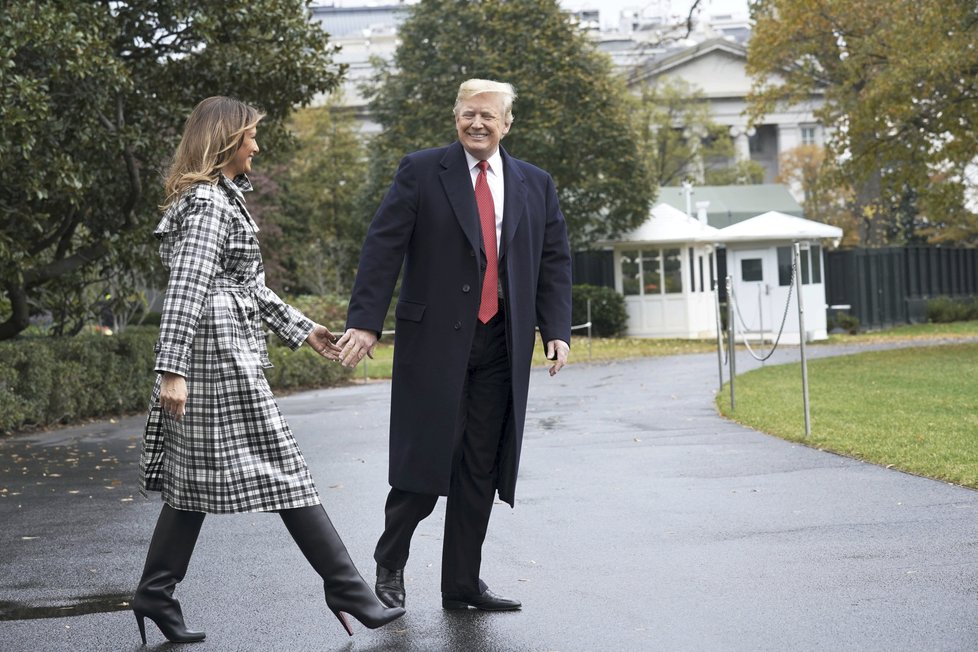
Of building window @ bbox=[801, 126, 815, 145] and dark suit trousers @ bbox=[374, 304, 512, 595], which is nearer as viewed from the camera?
dark suit trousers @ bbox=[374, 304, 512, 595]

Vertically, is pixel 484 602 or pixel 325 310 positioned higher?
pixel 325 310

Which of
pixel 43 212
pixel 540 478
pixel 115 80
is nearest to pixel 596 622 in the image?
pixel 540 478

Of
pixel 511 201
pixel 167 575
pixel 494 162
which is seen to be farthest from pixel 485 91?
pixel 167 575

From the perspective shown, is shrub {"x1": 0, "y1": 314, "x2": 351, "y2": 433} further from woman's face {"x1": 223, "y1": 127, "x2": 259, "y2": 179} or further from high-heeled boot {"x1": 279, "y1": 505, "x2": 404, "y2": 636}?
high-heeled boot {"x1": 279, "y1": 505, "x2": 404, "y2": 636}

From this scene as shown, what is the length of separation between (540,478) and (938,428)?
4.06 metres

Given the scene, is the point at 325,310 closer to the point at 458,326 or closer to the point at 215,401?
the point at 458,326

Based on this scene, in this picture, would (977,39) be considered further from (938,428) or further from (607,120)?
(607,120)

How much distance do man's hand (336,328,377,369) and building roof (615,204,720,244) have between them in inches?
1166

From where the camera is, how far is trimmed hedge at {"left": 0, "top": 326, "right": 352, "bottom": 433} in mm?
14711

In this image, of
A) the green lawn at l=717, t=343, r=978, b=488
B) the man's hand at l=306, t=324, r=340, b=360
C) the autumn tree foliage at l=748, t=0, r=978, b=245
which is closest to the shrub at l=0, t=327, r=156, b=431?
A: the green lawn at l=717, t=343, r=978, b=488

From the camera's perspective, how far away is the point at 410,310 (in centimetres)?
525

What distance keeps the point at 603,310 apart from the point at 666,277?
6.85 ft

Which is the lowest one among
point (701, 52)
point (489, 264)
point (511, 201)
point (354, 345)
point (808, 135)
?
point (354, 345)

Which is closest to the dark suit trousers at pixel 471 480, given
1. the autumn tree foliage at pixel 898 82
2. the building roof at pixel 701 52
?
the autumn tree foliage at pixel 898 82
